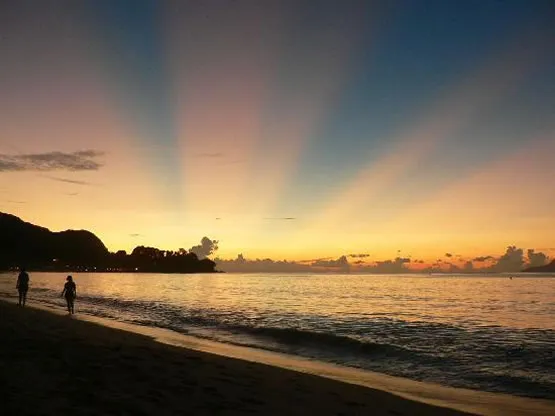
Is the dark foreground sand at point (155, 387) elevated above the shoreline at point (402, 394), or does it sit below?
above

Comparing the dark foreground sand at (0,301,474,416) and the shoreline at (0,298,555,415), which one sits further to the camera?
the shoreline at (0,298,555,415)

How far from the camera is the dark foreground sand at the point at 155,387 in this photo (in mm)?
8789

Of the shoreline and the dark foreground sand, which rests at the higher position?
the dark foreground sand

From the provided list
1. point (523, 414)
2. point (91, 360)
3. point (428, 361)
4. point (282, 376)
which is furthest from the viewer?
point (428, 361)

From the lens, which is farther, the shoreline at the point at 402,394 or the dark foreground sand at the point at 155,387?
the shoreline at the point at 402,394

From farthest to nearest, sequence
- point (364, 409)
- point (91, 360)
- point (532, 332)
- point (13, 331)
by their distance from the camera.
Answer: point (532, 332)
point (13, 331)
point (91, 360)
point (364, 409)

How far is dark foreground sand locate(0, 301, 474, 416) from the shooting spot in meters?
8.79

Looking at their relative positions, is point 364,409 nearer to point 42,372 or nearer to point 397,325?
point 42,372

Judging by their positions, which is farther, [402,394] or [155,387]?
[402,394]

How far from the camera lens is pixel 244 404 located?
10.1 metres

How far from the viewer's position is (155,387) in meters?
10.7

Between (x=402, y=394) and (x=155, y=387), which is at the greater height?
(x=155, y=387)

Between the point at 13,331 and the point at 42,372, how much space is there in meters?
9.97

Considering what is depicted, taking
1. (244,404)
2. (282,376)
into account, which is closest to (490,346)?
(282,376)
